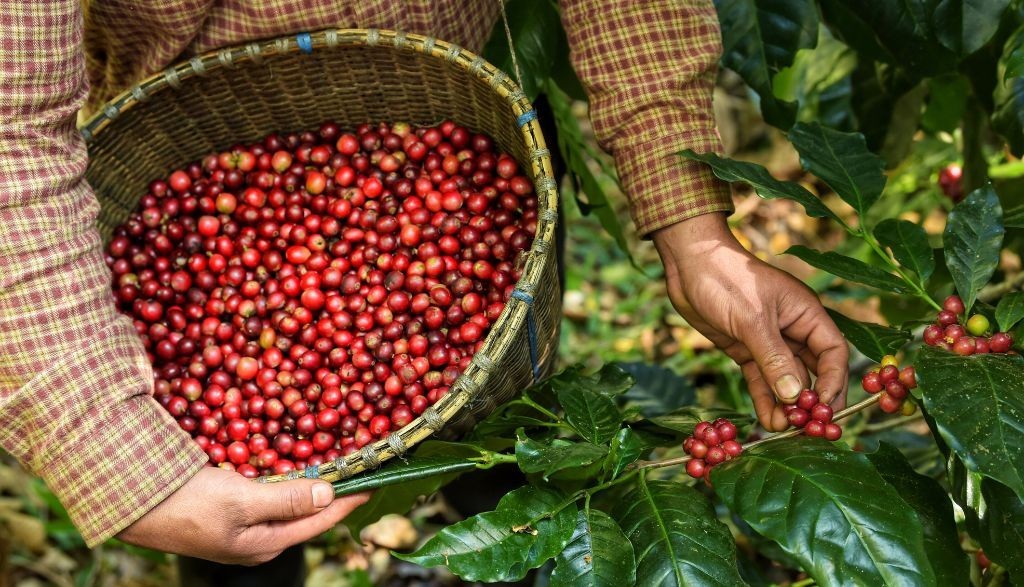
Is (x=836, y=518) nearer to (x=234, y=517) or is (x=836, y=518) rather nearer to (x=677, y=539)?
(x=677, y=539)

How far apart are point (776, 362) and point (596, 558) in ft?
1.30

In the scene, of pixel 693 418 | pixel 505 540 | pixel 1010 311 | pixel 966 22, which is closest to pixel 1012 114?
pixel 966 22

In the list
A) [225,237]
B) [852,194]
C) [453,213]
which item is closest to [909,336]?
[852,194]

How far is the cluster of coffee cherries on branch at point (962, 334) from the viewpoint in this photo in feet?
3.53

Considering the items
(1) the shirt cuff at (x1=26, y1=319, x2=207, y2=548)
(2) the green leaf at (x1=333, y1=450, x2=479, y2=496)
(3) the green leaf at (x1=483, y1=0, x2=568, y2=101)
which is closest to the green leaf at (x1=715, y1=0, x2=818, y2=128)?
(3) the green leaf at (x1=483, y1=0, x2=568, y2=101)

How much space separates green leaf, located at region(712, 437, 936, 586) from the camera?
0.93m

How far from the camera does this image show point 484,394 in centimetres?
131

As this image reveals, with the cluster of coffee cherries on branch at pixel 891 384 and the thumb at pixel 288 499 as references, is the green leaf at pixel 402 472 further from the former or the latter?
the cluster of coffee cherries on branch at pixel 891 384

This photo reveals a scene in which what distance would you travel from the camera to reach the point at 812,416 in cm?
119

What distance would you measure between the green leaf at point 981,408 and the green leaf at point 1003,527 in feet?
0.51

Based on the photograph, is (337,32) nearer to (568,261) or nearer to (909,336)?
(909,336)

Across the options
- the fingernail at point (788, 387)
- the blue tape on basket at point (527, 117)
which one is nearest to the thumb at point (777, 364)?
the fingernail at point (788, 387)

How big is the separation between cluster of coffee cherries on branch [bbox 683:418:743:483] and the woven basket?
0.97 ft

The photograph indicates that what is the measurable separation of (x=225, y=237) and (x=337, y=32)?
0.49 metres
